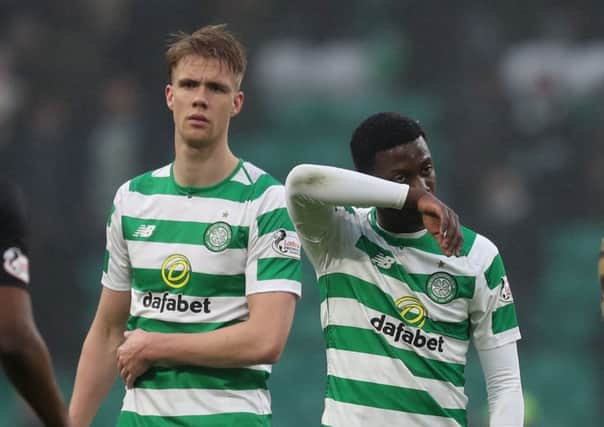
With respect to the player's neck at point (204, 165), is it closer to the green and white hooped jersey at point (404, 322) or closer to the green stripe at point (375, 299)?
the green and white hooped jersey at point (404, 322)

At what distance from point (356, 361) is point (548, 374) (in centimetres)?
504

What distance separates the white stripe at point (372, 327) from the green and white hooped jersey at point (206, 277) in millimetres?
183

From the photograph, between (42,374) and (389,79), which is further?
(389,79)

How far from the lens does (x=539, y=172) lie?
30.8ft

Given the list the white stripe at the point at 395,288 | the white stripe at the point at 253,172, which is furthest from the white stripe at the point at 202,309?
the white stripe at the point at 253,172

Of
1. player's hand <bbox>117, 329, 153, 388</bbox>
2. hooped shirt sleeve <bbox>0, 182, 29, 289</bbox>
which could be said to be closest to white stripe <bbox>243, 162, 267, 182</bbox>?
player's hand <bbox>117, 329, 153, 388</bbox>

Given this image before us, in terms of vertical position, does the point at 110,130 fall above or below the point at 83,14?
below

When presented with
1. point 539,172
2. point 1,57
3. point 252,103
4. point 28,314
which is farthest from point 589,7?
point 28,314

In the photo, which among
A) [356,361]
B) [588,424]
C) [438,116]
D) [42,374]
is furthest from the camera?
[438,116]

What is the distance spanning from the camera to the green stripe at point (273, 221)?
4344 mm

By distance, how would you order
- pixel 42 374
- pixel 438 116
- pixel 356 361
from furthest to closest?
pixel 438 116
pixel 356 361
pixel 42 374

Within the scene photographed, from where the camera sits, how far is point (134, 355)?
4.23m

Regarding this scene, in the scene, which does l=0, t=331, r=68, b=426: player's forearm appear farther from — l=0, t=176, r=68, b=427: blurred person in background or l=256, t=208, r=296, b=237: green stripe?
l=256, t=208, r=296, b=237: green stripe

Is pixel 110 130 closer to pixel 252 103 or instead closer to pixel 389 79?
pixel 252 103
